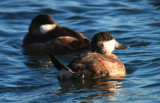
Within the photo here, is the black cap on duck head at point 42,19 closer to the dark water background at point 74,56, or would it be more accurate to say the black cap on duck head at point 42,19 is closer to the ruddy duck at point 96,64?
the dark water background at point 74,56

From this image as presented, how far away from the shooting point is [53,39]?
→ 9.92 meters

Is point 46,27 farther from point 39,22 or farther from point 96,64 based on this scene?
point 96,64

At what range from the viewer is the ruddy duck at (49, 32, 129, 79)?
7277mm

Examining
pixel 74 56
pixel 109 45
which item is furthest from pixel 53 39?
pixel 109 45

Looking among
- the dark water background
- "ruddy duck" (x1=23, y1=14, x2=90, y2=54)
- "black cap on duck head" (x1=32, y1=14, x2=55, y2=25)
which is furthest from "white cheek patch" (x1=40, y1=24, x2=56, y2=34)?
the dark water background

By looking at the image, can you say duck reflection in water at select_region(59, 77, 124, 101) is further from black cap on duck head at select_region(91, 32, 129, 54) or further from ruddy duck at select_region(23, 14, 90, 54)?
ruddy duck at select_region(23, 14, 90, 54)

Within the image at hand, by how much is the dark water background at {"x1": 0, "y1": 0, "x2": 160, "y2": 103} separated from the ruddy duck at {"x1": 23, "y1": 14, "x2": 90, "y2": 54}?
26cm

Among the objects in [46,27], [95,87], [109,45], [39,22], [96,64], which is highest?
[39,22]

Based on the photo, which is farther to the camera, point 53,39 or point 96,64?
point 53,39

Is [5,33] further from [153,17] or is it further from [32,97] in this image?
[32,97]

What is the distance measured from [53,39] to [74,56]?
0.68 metres

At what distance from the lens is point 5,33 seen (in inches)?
452

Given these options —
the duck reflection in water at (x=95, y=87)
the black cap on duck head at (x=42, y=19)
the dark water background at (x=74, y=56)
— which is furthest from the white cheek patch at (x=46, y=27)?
the duck reflection in water at (x=95, y=87)

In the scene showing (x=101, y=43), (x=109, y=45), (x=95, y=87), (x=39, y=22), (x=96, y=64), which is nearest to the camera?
(x=95, y=87)
